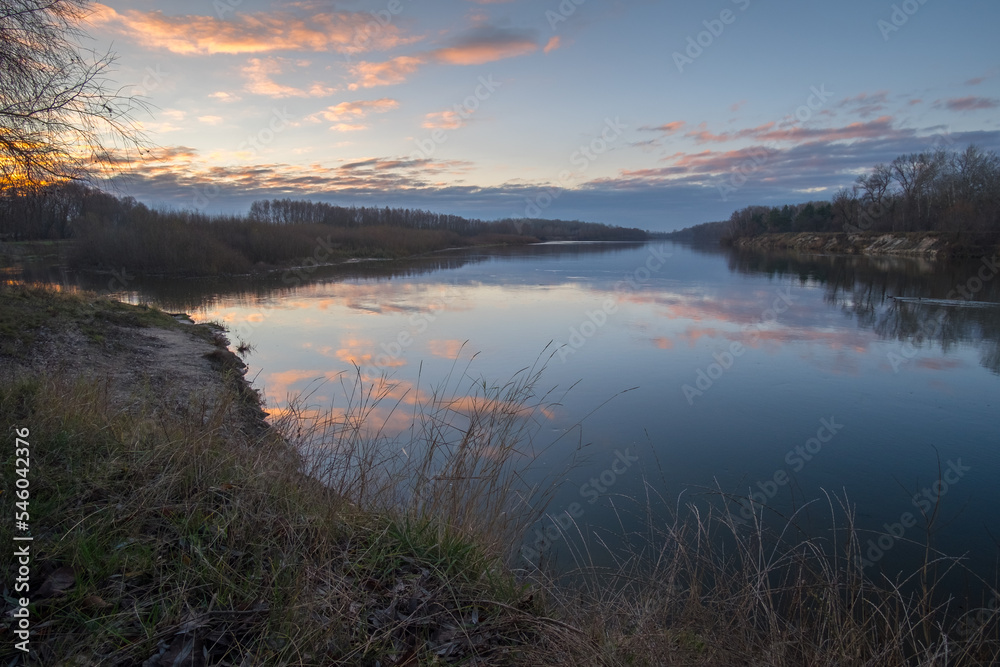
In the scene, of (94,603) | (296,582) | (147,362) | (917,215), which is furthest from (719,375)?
(917,215)

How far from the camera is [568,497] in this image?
5270 millimetres

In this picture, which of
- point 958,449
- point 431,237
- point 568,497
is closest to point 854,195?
point 431,237

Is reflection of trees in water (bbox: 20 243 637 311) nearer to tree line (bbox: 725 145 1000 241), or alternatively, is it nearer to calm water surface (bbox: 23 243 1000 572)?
calm water surface (bbox: 23 243 1000 572)

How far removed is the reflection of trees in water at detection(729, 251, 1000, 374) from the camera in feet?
40.3

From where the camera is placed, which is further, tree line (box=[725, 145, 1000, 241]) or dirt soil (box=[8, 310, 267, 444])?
tree line (box=[725, 145, 1000, 241])

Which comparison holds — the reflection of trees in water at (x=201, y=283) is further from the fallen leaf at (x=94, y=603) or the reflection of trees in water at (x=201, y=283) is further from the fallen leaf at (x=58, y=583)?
the fallen leaf at (x=94, y=603)

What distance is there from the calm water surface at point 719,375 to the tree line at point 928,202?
2461 cm

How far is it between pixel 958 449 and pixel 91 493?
329 inches

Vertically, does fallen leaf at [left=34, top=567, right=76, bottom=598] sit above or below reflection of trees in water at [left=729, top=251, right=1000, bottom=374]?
below

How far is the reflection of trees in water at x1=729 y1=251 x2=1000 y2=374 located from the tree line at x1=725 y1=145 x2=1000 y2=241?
37.3 feet

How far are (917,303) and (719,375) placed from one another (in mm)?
12642

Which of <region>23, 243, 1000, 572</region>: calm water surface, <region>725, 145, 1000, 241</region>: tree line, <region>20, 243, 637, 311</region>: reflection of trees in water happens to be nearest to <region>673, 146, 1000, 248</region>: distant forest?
<region>725, 145, 1000, 241</region>: tree line

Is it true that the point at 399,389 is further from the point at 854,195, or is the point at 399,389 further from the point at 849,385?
the point at 854,195

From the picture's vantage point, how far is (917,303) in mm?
17203
